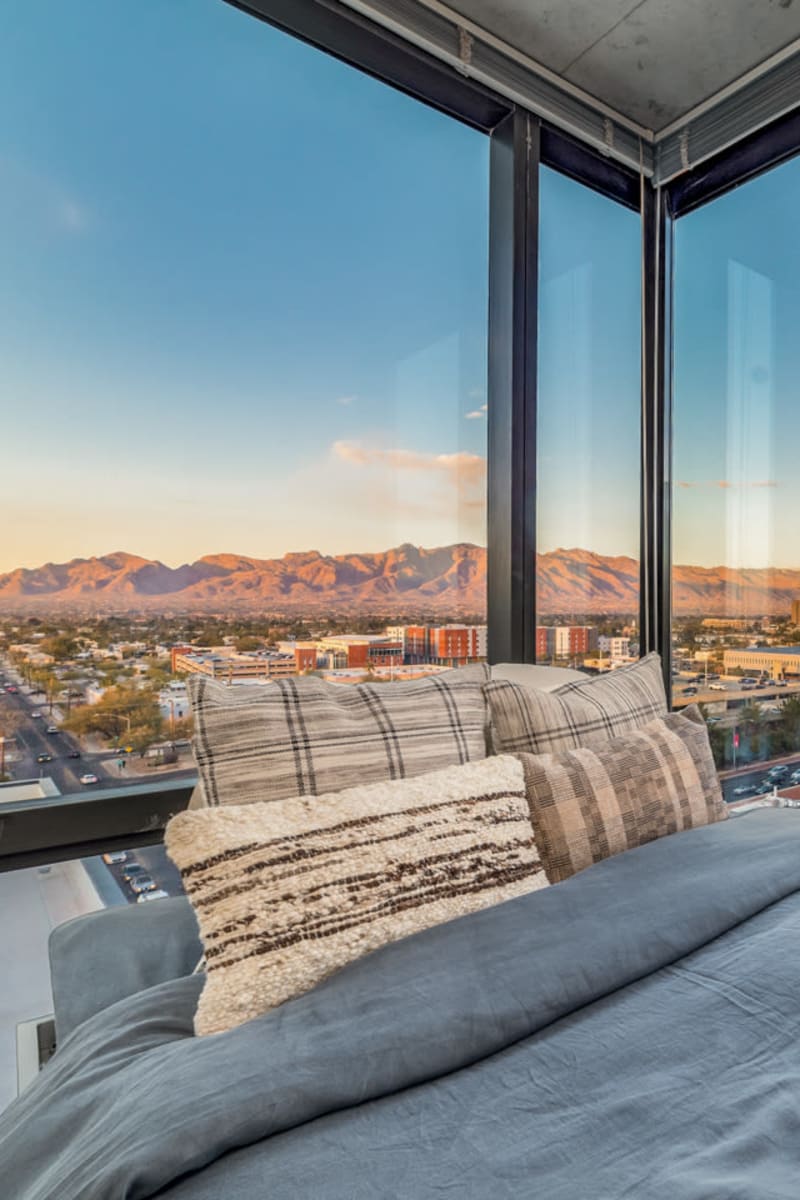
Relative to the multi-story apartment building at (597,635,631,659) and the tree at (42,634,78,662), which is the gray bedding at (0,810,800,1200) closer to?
the tree at (42,634,78,662)

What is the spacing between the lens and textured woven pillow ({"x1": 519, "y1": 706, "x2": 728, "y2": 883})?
3.99 ft

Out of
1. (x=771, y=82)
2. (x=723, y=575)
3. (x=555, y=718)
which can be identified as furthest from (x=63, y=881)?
(x=771, y=82)

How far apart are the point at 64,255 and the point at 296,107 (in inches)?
29.1

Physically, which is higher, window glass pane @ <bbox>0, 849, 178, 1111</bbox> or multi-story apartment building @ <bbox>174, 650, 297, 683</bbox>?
multi-story apartment building @ <bbox>174, 650, 297, 683</bbox>

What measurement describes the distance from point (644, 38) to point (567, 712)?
1952mm

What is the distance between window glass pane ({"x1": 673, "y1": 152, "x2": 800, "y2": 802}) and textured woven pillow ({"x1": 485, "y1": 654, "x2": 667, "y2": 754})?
80 cm

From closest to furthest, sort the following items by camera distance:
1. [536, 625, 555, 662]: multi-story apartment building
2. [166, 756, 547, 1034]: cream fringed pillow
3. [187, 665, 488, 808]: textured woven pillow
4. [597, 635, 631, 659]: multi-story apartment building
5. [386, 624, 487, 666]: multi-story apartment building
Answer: [166, 756, 547, 1034]: cream fringed pillow, [187, 665, 488, 808]: textured woven pillow, [386, 624, 487, 666]: multi-story apartment building, [536, 625, 555, 662]: multi-story apartment building, [597, 635, 631, 659]: multi-story apartment building

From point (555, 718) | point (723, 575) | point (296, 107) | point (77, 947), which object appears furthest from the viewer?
point (723, 575)

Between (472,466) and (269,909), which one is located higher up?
(472,466)

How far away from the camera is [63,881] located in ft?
4.83

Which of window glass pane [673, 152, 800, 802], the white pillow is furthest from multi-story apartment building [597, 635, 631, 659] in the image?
the white pillow

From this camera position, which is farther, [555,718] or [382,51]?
[382,51]

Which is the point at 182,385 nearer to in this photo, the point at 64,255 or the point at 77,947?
the point at 64,255

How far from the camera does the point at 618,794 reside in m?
1.29
